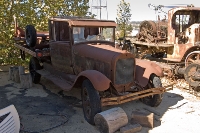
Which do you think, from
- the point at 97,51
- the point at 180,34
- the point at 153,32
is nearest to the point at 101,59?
the point at 97,51

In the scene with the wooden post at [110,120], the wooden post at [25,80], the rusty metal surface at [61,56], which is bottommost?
the wooden post at [110,120]

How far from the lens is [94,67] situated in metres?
5.25

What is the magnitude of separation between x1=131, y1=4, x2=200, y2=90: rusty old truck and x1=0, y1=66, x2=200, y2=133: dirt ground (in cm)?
86

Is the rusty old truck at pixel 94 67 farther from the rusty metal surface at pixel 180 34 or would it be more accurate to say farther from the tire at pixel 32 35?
the rusty metal surface at pixel 180 34

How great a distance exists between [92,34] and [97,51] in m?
1.03

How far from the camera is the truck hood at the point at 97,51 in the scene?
191 inches

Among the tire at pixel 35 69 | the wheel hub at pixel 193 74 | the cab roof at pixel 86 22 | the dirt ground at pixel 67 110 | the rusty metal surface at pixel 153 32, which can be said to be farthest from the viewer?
the rusty metal surface at pixel 153 32

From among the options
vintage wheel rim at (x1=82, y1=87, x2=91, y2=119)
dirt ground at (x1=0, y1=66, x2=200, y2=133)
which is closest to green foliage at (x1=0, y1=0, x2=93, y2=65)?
dirt ground at (x1=0, y1=66, x2=200, y2=133)

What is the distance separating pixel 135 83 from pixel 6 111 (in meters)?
3.04

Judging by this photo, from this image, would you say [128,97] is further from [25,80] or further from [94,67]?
[25,80]

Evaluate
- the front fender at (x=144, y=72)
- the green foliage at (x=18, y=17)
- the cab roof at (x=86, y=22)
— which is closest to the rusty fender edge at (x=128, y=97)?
the front fender at (x=144, y=72)

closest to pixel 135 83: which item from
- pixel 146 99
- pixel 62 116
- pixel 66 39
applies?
pixel 146 99

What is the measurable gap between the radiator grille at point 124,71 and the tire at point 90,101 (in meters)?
0.66

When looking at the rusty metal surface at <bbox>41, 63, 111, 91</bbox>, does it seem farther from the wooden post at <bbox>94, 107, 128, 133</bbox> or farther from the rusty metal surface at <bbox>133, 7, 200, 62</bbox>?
the rusty metal surface at <bbox>133, 7, 200, 62</bbox>
